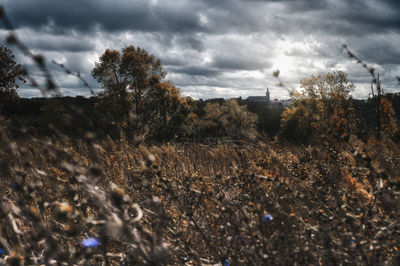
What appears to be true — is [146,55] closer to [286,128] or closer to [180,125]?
[180,125]

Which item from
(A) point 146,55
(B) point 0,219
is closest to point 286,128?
(A) point 146,55

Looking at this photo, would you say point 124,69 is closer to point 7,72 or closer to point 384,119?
point 7,72

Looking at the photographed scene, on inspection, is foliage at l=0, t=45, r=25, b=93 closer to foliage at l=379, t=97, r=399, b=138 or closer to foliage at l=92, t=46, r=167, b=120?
foliage at l=92, t=46, r=167, b=120

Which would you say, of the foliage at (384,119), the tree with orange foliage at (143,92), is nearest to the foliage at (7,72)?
the tree with orange foliage at (143,92)

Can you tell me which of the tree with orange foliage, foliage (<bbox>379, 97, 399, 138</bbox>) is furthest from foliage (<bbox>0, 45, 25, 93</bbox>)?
foliage (<bbox>379, 97, 399, 138</bbox>)

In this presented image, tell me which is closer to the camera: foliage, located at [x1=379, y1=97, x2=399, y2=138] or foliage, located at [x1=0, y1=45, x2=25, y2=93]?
foliage, located at [x1=379, y1=97, x2=399, y2=138]

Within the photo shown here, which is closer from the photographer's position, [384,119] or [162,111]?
[384,119]

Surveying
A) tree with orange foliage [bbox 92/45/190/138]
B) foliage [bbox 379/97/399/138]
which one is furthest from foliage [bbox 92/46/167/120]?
foliage [bbox 379/97/399/138]

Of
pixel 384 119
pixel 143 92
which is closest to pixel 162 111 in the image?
pixel 143 92

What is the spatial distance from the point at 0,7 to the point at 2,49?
21.7 metres

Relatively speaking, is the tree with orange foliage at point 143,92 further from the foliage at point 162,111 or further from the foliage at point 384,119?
the foliage at point 384,119

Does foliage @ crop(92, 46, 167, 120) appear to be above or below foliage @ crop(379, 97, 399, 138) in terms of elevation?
above

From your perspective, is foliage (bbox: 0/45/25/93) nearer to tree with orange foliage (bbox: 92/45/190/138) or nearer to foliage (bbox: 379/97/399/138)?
tree with orange foliage (bbox: 92/45/190/138)

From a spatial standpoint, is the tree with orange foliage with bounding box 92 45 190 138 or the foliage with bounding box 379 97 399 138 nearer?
the foliage with bounding box 379 97 399 138
